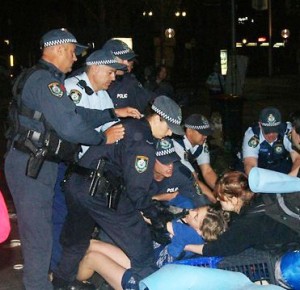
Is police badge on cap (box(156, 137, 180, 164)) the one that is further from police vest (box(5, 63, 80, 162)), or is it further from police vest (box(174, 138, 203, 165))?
police vest (box(174, 138, 203, 165))

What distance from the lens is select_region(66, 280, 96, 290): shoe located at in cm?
430

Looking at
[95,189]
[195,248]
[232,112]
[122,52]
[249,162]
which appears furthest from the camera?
[232,112]

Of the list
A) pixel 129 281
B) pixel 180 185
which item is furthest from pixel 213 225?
Answer: pixel 180 185

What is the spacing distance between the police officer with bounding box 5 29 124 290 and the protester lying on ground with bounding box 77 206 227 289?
0.33m

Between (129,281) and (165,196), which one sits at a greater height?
(165,196)

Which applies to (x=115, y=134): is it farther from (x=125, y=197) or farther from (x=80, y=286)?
(x=80, y=286)

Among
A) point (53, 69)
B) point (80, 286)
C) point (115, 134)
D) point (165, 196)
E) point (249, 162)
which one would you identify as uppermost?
point (53, 69)

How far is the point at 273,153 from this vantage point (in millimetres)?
5777

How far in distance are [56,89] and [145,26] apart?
34.6 m

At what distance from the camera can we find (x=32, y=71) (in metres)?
3.97

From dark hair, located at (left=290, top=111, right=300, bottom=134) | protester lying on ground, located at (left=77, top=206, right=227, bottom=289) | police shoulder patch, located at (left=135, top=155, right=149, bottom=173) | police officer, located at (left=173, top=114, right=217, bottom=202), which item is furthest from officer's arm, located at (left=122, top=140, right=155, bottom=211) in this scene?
dark hair, located at (left=290, top=111, right=300, bottom=134)

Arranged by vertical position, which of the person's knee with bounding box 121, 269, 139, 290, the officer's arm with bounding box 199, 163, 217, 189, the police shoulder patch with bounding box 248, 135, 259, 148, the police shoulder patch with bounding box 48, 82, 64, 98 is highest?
the police shoulder patch with bounding box 48, 82, 64, 98

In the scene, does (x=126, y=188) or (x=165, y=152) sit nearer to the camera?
(x=126, y=188)

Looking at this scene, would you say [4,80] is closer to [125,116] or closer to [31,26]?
[31,26]
